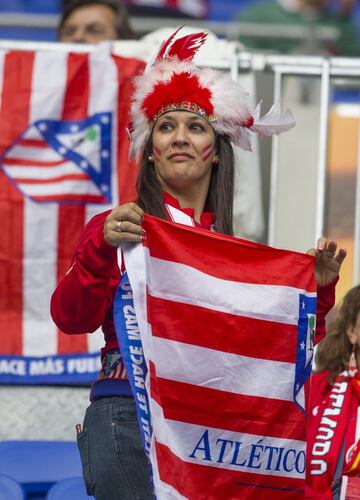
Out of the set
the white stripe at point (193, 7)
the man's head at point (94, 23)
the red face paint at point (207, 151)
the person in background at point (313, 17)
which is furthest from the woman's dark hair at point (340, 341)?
the white stripe at point (193, 7)

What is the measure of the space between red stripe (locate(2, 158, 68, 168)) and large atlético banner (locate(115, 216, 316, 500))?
2152 mm

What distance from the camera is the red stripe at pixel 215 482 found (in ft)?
11.9

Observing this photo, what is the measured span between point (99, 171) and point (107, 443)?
7.59 feet

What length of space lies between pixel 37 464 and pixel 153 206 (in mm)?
1524

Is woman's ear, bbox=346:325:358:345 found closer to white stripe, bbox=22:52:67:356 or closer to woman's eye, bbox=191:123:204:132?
woman's eye, bbox=191:123:204:132

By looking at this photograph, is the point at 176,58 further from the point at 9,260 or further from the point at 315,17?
the point at 315,17

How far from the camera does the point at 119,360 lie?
3818mm

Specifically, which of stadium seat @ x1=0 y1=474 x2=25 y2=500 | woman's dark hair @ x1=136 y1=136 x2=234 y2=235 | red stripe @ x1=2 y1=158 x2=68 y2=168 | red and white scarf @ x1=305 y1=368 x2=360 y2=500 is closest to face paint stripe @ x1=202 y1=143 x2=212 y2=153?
woman's dark hair @ x1=136 y1=136 x2=234 y2=235

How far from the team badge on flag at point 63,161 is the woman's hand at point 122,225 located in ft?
7.34

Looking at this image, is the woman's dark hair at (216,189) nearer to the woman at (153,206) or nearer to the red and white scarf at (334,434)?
the woman at (153,206)

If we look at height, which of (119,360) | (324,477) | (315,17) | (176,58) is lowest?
(324,477)

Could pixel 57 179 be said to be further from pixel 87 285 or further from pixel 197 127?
pixel 87 285

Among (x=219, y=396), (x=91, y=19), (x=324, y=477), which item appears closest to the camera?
(x=219, y=396)

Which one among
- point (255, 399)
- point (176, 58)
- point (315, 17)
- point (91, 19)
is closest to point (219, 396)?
point (255, 399)
